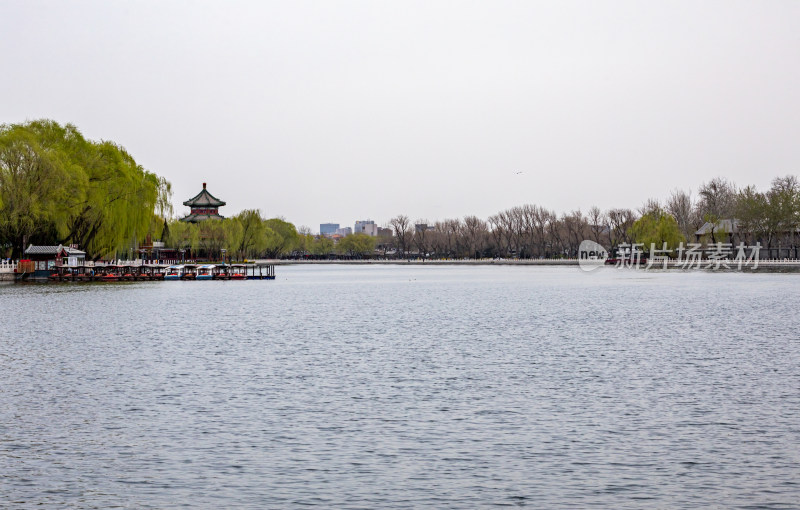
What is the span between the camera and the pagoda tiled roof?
5064 inches

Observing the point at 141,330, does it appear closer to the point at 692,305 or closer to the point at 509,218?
the point at 692,305

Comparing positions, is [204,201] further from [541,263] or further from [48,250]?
[48,250]

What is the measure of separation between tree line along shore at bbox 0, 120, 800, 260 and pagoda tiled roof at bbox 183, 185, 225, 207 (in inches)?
315

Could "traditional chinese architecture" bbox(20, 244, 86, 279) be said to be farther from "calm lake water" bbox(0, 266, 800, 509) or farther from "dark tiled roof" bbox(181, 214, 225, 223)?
"dark tiled roof" bbox(181, 214, 225, 223)

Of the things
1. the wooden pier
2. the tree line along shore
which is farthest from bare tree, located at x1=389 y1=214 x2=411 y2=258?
the wooden pier

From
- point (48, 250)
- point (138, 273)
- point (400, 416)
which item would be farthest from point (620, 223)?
point (400, 416)

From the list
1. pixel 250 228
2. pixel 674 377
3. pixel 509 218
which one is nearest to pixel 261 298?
pixel 674 377

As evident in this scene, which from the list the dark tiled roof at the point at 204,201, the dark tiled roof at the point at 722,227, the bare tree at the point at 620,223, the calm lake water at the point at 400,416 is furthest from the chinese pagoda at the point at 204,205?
the calm lake water at the point at 400,416

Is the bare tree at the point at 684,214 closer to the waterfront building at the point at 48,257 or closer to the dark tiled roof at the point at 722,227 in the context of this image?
the dark tiled roof at the point at 722,227

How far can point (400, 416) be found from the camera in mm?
13398

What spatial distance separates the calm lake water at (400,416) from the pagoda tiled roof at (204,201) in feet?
332

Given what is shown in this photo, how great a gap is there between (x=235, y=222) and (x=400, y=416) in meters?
106

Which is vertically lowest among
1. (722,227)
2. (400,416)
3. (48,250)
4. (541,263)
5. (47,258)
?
(400,416)

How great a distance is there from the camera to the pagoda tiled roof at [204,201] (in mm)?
128625
